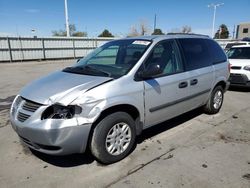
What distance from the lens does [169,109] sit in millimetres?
3748

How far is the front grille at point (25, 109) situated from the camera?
8.95ft

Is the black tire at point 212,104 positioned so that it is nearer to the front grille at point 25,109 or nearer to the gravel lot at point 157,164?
the gravel lot at point 157,164

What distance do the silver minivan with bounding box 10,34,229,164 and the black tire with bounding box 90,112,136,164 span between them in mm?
13

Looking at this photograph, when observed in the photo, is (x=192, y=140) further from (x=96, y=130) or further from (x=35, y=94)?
(x=35, y=94)

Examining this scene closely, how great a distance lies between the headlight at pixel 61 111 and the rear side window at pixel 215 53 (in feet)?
11.1

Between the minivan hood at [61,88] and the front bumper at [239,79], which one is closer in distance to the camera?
the minivan hood at [61,88]

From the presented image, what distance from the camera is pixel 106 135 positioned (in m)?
2.91

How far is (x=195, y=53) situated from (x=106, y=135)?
249cm

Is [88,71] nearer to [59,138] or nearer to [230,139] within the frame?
[59,138]

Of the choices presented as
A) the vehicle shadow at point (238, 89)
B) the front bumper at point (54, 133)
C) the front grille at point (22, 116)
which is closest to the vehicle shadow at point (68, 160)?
the front bumper at point (54, 133)

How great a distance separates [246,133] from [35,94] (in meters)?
3.74

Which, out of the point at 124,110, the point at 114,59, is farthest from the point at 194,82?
the point at 124,110

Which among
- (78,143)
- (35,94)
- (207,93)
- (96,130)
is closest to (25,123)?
(35,94)

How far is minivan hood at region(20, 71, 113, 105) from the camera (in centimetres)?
267
